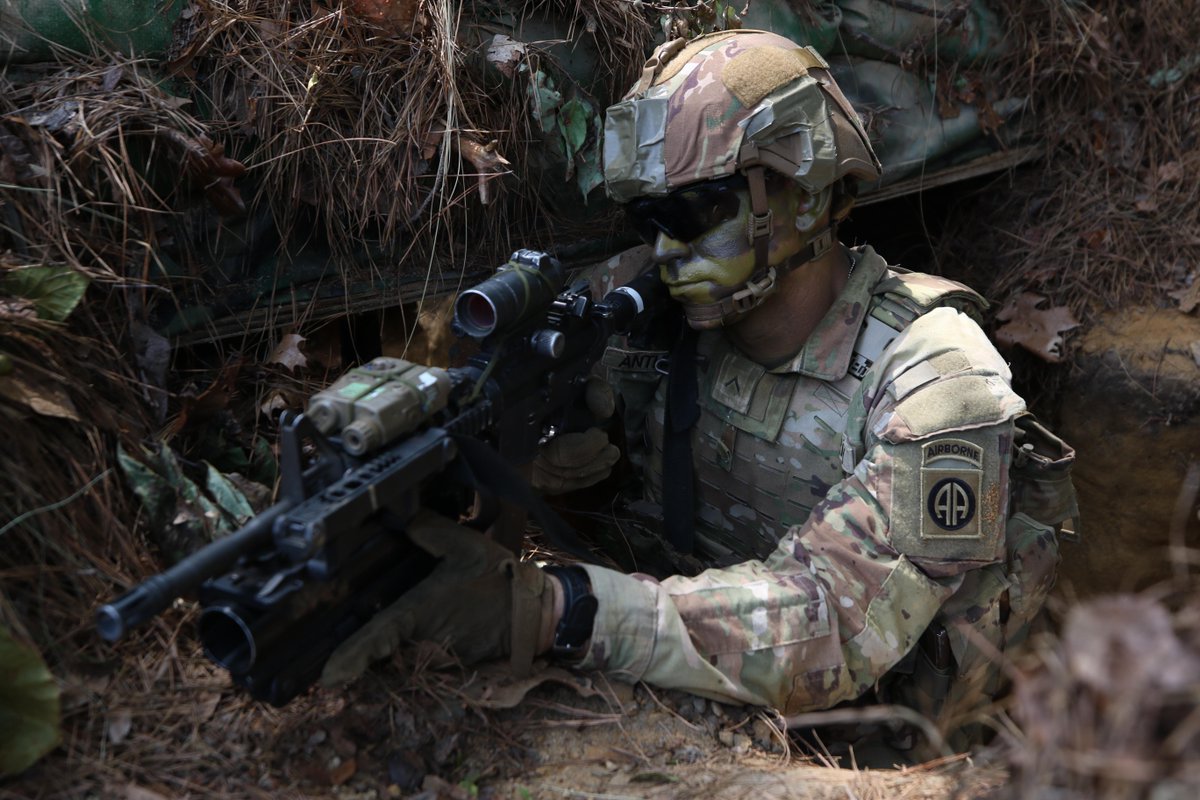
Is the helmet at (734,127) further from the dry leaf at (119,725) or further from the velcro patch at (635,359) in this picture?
the dry leaf at (119,725)

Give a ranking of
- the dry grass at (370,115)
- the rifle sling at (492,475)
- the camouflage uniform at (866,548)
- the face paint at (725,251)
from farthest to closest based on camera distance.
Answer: the face paint at (725,251), the dry grass at (370,115), the camouflage uniform at (866,548), the rifle sling at (492,475)

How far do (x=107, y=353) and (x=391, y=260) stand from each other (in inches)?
42.3

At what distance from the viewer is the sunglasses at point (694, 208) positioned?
3191 mm

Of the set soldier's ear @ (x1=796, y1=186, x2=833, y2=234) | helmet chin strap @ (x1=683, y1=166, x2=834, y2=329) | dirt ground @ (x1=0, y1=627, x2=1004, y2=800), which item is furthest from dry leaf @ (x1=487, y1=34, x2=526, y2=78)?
dirt ground @ (x1=0, y1=627, x2=1004, y2=800)

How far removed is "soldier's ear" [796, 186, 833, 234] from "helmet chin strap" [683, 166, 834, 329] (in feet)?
0.20

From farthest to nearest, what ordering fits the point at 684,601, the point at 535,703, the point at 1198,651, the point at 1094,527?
1. the point at 1094,527
2. the point at 684,601
3. the point at 535,703
4. the point at 1198,651

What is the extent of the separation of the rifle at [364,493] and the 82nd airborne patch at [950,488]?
105 cm

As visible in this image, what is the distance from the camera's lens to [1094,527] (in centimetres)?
502

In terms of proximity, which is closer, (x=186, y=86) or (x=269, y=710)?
(x=269, y=710)

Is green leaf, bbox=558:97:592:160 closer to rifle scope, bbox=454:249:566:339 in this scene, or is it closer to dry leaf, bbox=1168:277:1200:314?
rifle scope, bbox=454:249:566:339

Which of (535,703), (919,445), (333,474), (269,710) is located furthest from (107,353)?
(919,445)

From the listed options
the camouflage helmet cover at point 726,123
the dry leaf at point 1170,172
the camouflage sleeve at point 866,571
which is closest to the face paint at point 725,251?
the camouflage helmet cover at point 726,123

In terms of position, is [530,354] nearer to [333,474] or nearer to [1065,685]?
[333,474]

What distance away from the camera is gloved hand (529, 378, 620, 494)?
3709 mm
